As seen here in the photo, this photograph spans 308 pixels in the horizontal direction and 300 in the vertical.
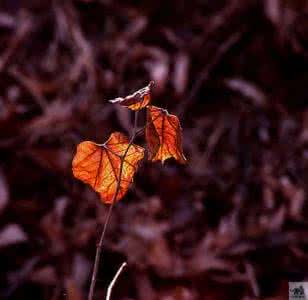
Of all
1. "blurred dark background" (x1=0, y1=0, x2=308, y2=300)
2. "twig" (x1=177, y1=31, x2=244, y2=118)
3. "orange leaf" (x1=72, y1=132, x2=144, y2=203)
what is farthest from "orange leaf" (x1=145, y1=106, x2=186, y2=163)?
"twig" (x1=177, y1=31, x2=244, y2=118)

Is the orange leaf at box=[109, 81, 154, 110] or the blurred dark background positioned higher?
the blurred dark background

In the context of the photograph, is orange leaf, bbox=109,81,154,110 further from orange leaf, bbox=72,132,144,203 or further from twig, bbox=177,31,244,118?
twig, bbox=177,31,244,118

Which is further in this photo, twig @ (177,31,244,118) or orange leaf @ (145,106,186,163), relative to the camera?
twig @ (177,31,244,118)

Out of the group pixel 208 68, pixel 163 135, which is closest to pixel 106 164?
pixel 163 135

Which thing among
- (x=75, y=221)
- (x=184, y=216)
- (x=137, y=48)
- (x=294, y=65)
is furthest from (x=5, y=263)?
(x=294, y=65)

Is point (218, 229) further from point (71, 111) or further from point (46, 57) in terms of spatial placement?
point (46, 57)

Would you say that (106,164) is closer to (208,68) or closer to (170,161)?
(170,161)

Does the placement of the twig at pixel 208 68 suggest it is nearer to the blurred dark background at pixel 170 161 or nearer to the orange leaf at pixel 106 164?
the blurred dark background at pixel 170 161
